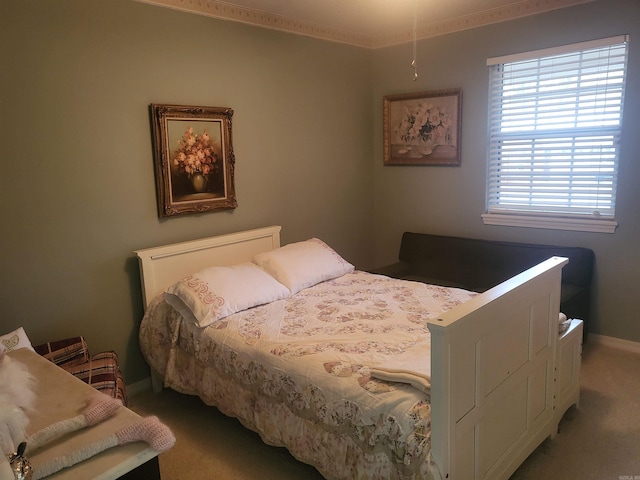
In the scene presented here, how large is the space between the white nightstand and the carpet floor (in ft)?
0.40

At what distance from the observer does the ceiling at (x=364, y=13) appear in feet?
10.8

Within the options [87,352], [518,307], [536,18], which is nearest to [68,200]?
[87,352]

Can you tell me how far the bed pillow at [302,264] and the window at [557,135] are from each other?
1432 millimetres

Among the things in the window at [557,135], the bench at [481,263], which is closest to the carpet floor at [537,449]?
the bench at [481,263]

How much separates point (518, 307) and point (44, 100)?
2589 mm

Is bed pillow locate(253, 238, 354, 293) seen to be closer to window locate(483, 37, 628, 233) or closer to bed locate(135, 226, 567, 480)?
bed locate(135, 226, 567, 480)

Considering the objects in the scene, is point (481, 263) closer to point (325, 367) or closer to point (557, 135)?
point (557, 135)

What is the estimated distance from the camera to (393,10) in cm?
354

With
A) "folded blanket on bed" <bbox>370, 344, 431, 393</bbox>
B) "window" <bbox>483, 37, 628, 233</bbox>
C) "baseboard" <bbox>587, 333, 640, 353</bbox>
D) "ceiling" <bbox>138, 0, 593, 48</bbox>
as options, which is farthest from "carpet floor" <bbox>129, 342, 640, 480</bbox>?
"ceiling" <bbox>138, 0, 593, 48</bbox>

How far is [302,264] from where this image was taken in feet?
10.8

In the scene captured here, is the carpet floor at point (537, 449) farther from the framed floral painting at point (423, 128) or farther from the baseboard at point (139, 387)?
the framed floral painting at point (423, 128)

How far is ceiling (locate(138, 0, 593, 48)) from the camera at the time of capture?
10.8ft

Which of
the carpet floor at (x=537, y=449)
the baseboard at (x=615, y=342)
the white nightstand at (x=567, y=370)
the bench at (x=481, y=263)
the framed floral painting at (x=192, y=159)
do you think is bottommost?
the carpet floor at (x=537, y=449)

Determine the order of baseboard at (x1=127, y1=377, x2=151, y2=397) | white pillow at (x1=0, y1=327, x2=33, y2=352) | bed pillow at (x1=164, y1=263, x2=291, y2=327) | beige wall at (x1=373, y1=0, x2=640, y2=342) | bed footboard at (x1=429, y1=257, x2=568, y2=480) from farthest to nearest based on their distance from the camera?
beige wall at (x1=373, y1=0, x2=640, y2=342)
baseboard at (x1=127, y1=377, x2=151, y2=397)
bed pillow at (x1=164, y1=263, x2=291, y2=327)
white pillow at (x1=0, y1=327, x2=33, y2=352)
bed footboard at (x1=429, y1=257, x2=568, y2=480)
